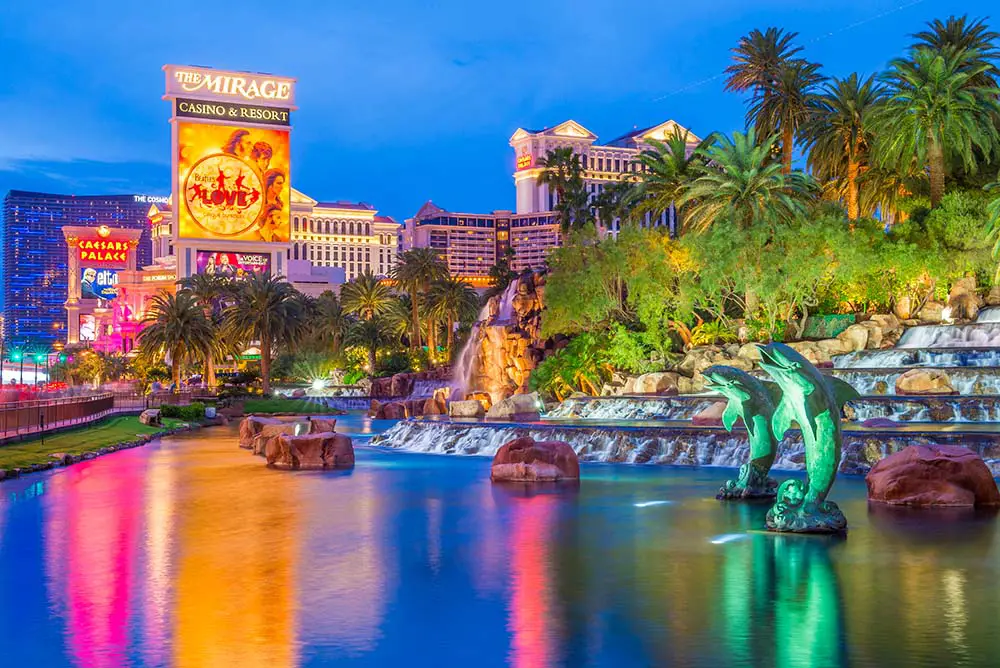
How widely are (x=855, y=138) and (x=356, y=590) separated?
5656cm

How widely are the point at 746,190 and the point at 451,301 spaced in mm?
46642

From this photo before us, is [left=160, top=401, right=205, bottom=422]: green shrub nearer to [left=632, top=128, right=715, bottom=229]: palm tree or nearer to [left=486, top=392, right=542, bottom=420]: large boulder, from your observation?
[left=486, top=392, right=542, bottom=420]: large boulder

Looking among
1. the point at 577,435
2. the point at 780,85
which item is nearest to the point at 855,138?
the point at 780,85

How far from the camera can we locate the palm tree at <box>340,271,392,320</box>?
110562 millimetres

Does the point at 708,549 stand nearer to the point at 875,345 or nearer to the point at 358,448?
the point at 358,448

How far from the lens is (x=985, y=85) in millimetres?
58188

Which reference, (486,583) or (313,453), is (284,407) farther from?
(486,583)

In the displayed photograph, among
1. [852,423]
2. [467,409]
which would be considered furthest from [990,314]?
[467,409]

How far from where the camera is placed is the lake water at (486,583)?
11.3 meters

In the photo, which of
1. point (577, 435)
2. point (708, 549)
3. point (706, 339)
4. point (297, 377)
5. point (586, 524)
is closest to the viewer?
point (708, 549)

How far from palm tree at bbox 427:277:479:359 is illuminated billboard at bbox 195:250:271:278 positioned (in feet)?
161

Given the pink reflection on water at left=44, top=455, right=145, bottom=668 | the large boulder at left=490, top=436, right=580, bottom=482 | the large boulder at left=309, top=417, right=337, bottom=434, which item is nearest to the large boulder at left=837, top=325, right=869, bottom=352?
the large boulder at left=309, top=417, right=337, bottom=434

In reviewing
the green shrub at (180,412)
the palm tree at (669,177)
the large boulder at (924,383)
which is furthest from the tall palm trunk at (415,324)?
the large boulder at (924,383)

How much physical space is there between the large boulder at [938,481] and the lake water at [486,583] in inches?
32.2
